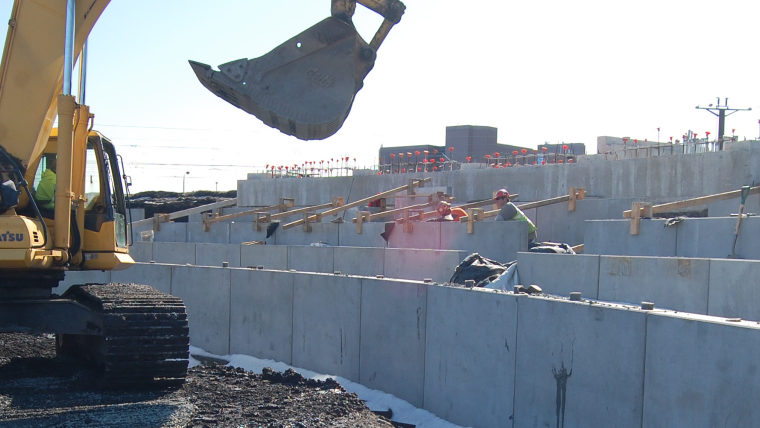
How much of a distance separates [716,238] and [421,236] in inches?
233

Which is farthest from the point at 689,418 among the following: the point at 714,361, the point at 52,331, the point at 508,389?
the point at 52,331

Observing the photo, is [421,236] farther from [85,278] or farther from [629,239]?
[85,278]

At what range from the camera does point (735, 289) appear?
7.24 m

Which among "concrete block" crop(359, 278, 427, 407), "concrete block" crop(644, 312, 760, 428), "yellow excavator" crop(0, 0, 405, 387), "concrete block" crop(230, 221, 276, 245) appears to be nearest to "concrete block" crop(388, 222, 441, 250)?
"concrete block" crop(230, 221, 276, 245)

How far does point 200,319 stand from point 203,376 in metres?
3.16

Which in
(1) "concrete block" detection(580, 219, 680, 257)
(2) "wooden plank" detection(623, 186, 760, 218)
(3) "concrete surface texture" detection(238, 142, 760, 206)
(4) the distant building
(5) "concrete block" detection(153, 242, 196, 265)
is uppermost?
(4) the distant building

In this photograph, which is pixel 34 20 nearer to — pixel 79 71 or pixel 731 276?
pixel 79 71

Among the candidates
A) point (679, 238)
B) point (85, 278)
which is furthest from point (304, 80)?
point (85, 278)

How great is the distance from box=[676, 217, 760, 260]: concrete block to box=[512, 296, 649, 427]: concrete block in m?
4.14

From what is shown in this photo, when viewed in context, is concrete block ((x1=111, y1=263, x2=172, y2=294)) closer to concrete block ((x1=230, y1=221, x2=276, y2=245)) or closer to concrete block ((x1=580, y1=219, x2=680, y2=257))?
concrete block ((x1=230, y1=221, x2=276, y2=245))

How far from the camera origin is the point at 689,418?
15.0 ft

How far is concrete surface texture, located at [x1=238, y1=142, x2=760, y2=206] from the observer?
16.9m

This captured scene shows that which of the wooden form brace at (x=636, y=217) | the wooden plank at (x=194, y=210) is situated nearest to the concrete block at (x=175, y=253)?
the wooden plank at (x=194, y=210)

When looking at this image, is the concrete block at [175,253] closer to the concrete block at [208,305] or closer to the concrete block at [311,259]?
the concrete block at [311,259]
